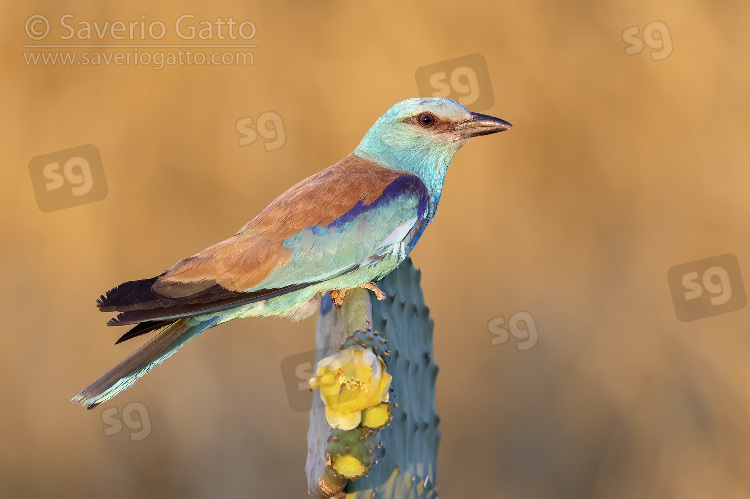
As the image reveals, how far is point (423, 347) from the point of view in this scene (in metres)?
2.25

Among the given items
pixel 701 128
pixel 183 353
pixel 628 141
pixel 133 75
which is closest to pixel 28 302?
pixel 183 353

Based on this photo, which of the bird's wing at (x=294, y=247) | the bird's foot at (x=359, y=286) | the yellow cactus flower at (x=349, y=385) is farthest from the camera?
the bird's foot at (x=359, y=286)

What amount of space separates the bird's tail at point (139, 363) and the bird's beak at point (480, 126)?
0.67 meters

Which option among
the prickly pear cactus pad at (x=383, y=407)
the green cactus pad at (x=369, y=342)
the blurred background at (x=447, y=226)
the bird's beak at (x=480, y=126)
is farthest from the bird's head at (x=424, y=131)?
the blurred background at (x=447, y=226)

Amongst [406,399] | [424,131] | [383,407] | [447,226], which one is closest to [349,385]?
[383,407]

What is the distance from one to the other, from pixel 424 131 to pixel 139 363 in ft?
2.57

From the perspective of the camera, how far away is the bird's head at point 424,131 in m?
2.26

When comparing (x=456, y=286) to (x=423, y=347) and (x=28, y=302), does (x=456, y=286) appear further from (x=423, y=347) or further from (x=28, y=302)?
(x=423, y=347)

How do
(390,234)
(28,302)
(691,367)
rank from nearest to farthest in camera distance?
1. (390,234)
2. (28,302)
3. (691,367)

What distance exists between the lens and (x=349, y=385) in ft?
5.77

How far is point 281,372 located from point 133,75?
1235 mm

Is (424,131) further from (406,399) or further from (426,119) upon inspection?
(406,399)

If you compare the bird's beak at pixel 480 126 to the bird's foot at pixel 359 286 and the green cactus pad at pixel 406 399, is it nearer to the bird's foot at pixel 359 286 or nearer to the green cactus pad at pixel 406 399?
the green cactus pad at pixel 406 399

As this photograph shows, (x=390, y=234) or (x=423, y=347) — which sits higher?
(x=390, y=234)
